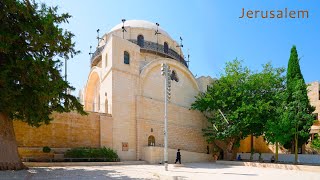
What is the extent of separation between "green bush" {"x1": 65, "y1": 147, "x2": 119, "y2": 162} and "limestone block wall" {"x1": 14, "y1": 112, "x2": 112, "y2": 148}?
3.70 ft

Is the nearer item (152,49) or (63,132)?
(63,132)

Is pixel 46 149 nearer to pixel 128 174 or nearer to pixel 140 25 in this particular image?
pixel 128 174

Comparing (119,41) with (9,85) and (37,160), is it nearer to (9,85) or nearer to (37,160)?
(37,160)

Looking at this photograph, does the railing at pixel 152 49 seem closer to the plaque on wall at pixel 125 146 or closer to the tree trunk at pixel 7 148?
the plaque on wall at pixel 125 146

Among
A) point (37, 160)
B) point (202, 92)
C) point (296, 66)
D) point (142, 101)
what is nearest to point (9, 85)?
point (37, 160)

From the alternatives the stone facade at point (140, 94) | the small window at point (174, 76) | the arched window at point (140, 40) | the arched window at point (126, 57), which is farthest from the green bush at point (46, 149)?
the arched window at point (140, 40)

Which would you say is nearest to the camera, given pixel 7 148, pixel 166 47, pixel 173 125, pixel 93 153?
pixel 7 148

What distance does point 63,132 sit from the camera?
20141 millimetres

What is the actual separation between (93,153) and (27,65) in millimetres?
9030

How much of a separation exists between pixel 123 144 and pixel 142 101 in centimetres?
409

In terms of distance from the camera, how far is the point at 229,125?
25281 millimetres

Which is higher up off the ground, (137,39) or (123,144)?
(137,39)

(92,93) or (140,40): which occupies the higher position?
(140,40)

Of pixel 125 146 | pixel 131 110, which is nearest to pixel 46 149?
pixel 125 146
